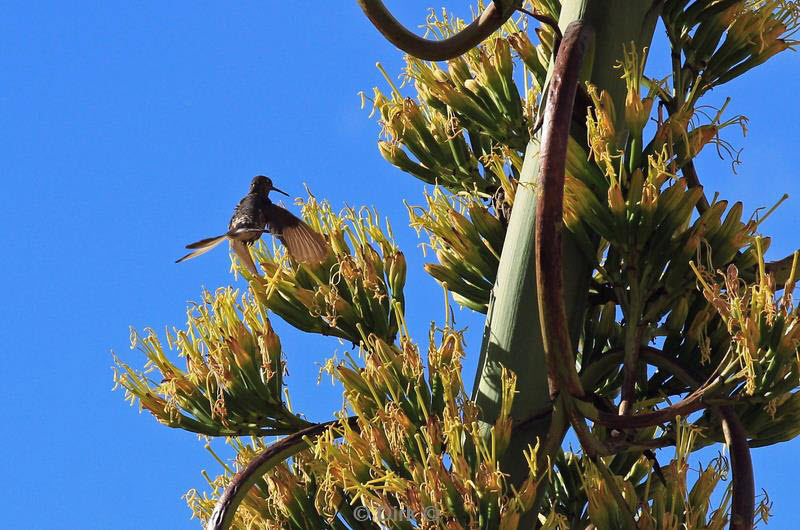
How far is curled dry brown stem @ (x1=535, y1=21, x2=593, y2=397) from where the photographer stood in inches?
131

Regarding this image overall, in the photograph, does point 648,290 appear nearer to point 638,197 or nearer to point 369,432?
point 638,197

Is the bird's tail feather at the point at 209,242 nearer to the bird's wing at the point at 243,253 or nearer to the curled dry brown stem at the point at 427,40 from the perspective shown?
the bird's wing at the point at 243,253

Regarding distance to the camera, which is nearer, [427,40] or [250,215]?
[427,40]

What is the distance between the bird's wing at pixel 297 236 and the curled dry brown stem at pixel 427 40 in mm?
776

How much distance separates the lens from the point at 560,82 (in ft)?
11.5

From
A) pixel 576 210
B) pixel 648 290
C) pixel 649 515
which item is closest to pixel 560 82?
pixel 576 210

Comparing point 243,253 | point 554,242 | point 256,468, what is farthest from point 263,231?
point 554,242

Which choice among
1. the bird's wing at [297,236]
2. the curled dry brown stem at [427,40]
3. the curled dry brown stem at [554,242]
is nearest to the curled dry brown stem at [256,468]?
the bird's wing at [297,236]

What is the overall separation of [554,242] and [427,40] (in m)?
0.84

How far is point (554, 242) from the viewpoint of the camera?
332 centimetres

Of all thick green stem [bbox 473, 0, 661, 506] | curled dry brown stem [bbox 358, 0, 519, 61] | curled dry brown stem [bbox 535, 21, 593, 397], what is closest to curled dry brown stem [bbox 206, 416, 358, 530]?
thick green stem [bbox 473, 0, 661, 506]

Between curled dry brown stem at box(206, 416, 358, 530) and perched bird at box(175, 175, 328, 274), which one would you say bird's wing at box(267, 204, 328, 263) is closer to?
perched bird at box(175, 175, 328, 274)

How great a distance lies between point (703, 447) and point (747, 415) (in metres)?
0.26

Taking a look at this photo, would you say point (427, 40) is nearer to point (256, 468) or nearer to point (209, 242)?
point (209, 242)
